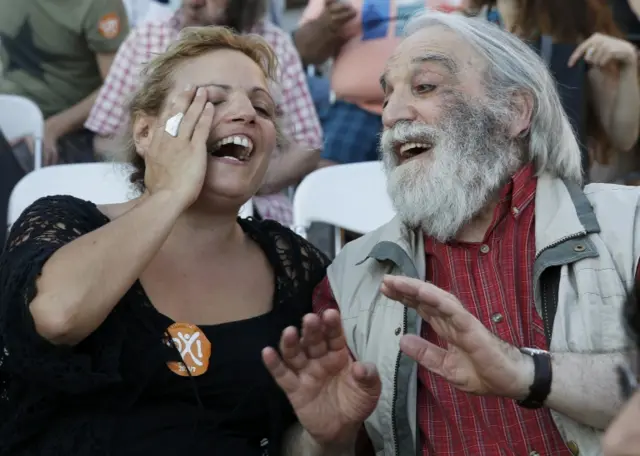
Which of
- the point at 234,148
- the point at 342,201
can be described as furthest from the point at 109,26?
the point at 234,148

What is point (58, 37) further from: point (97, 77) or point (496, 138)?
point (496, 138)

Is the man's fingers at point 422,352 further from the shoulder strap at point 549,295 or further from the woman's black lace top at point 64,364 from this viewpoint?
the woman's black lace top at point 64,364

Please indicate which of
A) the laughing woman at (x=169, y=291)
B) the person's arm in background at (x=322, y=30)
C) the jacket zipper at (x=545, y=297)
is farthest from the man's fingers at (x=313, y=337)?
the person's arm in background at (x=322, y=30)

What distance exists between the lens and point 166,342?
224 centimetres

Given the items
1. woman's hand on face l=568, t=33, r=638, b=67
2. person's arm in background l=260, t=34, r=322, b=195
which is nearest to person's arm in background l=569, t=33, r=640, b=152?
woman's hand on face l=568, t=33, r=638, b=67

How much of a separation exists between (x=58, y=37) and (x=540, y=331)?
10.1 ft

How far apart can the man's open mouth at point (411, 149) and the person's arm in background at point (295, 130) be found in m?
1.33

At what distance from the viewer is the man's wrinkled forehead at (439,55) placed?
2.58 m

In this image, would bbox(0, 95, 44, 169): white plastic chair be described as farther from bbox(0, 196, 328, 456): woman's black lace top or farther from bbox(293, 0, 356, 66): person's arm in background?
bbox(0, 196, 328, 456): woman's black lace top

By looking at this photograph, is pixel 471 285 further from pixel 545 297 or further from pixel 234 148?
pixel 234 148

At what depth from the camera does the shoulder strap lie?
7.30 feet

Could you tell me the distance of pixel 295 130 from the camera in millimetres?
4043

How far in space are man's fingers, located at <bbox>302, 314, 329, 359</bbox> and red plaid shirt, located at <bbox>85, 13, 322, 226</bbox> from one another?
1879 millimetres

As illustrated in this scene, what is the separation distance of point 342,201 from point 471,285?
1.25m
